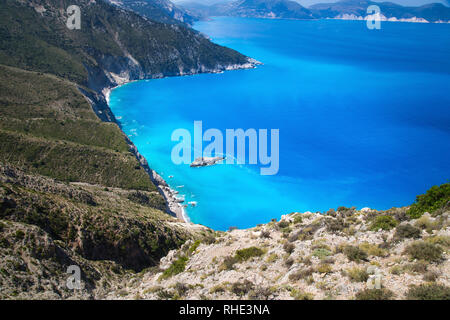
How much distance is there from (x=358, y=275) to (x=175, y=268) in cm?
1246

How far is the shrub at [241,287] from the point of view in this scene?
14297 millimetres

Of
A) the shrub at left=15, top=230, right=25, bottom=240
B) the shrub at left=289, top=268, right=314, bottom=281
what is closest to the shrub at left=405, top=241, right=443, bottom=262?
the shrub at left=289, top=268, right=314, bottom=281

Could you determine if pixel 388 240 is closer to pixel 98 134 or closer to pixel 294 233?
pixel 294 233

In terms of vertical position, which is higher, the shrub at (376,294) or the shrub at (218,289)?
→ the shrub at (376,294)

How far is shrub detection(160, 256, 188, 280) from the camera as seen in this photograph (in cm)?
2094

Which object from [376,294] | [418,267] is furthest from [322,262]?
[418,267]

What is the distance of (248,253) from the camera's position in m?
18.9

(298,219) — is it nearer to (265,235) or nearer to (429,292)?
(265,235)

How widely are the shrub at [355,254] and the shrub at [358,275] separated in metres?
1.42

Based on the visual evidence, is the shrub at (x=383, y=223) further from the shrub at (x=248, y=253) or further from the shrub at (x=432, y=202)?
the shrub at (x=248, y=253)

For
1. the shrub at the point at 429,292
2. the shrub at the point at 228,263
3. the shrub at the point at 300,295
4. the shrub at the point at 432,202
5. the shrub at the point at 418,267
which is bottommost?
the shrub at the point at 228,263

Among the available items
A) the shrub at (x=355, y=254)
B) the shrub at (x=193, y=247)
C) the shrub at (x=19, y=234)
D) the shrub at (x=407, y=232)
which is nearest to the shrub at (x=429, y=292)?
the shrub at (x=355, y=254)

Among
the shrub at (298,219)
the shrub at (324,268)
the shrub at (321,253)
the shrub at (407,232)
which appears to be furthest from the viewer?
the shrub at (298,219)

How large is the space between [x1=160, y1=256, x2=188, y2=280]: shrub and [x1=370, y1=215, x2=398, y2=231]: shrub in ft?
38.6
